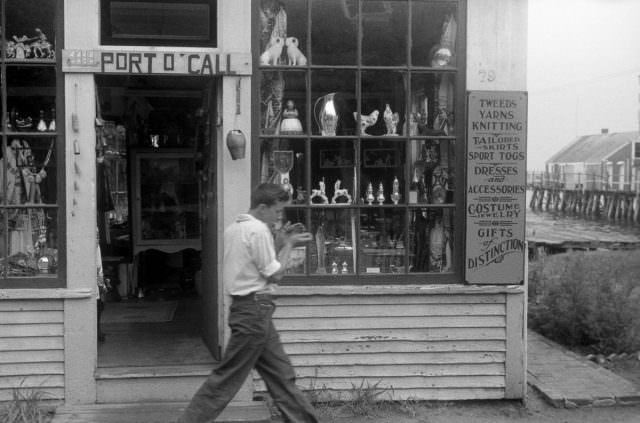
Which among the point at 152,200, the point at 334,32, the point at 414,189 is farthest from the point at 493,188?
the point at 152,200

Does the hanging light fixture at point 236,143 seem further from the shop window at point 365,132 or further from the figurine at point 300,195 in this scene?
the figurine at point 300,195

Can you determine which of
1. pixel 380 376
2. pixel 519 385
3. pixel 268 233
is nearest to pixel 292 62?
pixel 268 233

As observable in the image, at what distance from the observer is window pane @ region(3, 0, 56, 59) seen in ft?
21.3

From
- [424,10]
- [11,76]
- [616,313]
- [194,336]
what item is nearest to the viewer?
[11,76]

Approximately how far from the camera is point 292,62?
6.79 m

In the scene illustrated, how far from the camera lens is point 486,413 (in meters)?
6.80

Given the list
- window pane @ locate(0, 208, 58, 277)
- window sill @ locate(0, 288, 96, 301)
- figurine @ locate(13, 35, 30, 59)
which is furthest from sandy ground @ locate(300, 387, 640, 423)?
figurine @ locate(13, 35, 30, 59)

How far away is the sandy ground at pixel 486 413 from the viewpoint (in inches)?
259

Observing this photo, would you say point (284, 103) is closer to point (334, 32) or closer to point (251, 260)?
point (334, 32)

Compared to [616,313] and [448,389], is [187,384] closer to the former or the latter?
[448,389]

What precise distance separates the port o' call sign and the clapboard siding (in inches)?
9.6

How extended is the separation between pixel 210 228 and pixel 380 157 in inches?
63.7

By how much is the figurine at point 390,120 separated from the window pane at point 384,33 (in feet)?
1.24

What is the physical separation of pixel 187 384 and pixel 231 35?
9.01ft
